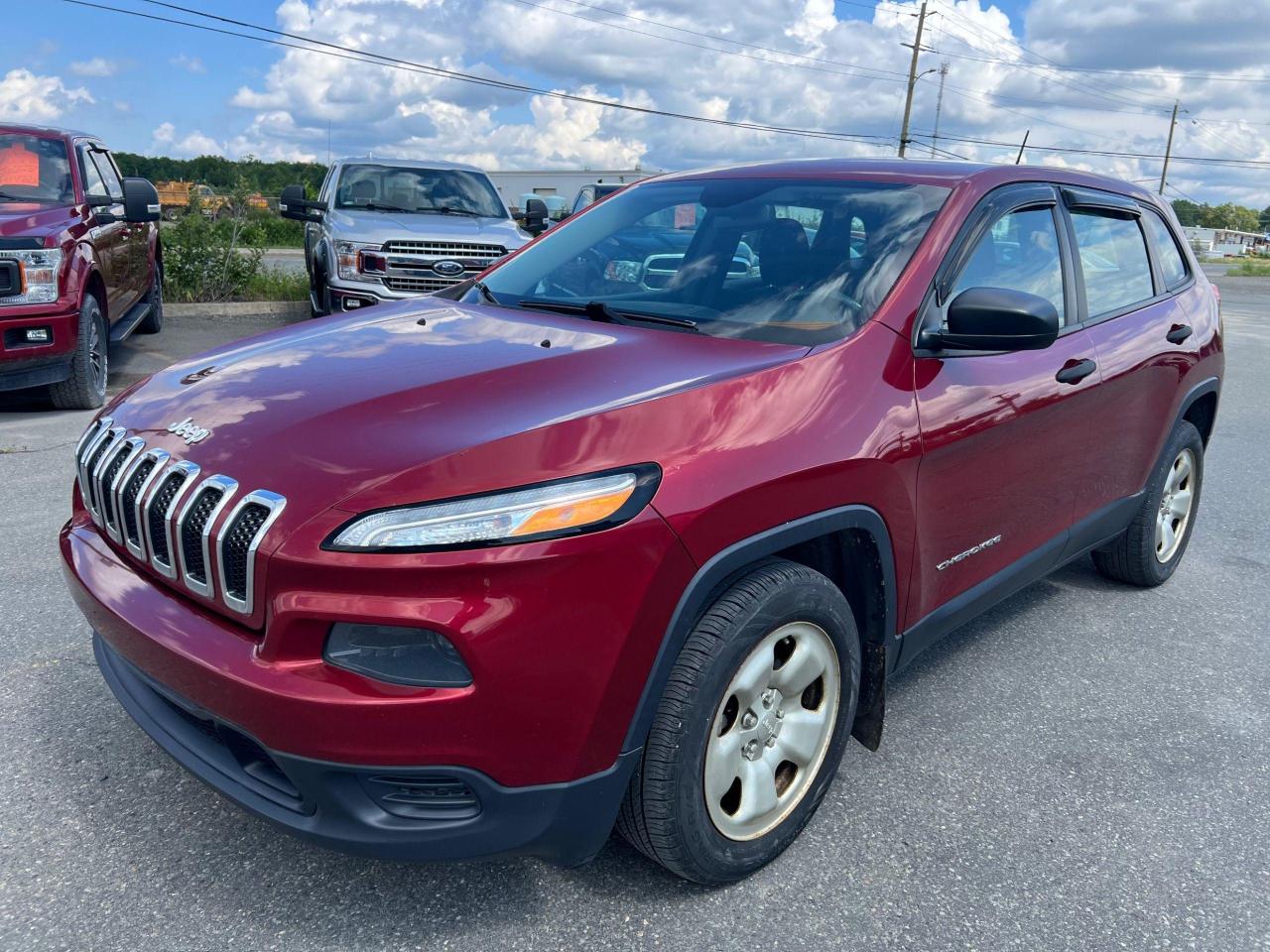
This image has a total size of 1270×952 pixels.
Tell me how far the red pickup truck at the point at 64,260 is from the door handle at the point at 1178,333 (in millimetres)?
6361

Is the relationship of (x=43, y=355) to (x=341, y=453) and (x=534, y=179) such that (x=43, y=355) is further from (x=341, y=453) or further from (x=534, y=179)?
(x=534, y=179)

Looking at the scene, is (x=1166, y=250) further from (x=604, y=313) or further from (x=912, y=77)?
(x=912, y=77)

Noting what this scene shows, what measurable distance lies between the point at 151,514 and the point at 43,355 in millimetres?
5289

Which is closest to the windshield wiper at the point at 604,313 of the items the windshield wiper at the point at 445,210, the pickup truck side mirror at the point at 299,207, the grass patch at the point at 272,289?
the windshield wiper at the point at 445,210

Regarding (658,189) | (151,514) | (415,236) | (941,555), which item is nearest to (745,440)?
(941,555)

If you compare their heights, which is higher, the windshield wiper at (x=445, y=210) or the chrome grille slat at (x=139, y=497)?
the windshield wiper at (x=445, y=210)

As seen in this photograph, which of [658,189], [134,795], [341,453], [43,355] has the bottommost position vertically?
[134,795]

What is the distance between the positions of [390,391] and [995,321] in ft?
4.99

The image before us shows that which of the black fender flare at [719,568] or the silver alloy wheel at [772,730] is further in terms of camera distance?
the silver alloy wheel at [772,730]

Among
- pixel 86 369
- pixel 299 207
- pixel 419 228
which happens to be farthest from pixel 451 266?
pixel 86 369

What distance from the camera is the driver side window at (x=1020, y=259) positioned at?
3.06 meters

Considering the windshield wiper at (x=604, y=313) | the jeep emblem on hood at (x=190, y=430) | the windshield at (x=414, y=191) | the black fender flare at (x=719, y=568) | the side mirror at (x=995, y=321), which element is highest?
the windshield at (x=414, y=191)

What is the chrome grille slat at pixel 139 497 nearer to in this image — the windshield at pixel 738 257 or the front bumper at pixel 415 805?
the front bumper at pixel 415 805

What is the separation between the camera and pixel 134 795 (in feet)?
8.87
